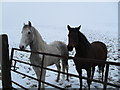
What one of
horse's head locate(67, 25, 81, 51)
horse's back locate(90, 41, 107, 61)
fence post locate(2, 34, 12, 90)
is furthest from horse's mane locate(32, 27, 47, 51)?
horse's back locate(90, 41, 107, 61)

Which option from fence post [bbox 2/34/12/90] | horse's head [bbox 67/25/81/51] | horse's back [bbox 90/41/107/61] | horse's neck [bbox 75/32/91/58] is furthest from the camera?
horse's back [bbox 90/41/107/61]

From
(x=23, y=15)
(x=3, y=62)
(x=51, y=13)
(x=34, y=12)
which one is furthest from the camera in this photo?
(x=51, y=13)

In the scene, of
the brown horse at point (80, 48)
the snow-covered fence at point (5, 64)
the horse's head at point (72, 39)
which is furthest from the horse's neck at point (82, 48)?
the snow-covered fence at point (5, 64)

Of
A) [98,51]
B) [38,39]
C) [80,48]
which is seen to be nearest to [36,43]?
[38,39]

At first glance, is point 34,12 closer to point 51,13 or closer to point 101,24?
point 51,13

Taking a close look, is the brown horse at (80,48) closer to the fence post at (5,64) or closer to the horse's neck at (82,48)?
the horse's neck at (82,48)

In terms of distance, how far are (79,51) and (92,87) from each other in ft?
4.07

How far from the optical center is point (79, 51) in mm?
3637

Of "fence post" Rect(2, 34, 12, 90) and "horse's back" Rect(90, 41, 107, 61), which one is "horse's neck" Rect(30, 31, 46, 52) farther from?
"horse's back" Rect(90, 41, 107, 61)

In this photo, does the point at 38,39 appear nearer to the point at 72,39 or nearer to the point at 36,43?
the point at 36,43

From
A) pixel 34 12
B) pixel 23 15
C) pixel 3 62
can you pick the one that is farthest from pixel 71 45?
pixel 34 12

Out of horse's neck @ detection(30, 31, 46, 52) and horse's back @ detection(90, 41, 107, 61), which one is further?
horse's back @ detection(90, 41, 107, 61)

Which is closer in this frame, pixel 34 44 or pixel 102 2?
pixel 34 44

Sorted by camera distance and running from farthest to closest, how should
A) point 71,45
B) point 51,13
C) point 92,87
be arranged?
point 51,13 → point 92,87 → point 71,45
